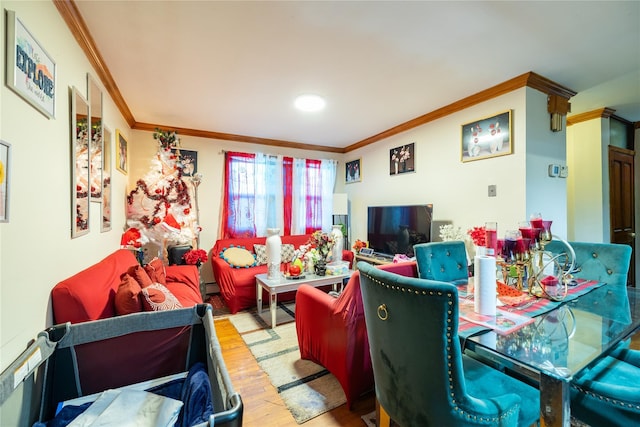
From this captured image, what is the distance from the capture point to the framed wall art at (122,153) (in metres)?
2.91

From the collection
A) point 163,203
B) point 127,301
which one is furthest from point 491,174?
point 163,203

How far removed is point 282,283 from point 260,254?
1185 mm

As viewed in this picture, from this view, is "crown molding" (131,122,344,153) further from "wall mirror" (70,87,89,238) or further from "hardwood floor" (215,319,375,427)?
"hardwood floor" (215,319,375,427)

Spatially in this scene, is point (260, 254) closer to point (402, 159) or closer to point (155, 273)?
point (155, 273)

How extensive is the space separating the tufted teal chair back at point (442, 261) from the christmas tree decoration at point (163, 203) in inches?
111

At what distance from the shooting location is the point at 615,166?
354cm

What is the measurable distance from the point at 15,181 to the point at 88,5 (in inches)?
48.2

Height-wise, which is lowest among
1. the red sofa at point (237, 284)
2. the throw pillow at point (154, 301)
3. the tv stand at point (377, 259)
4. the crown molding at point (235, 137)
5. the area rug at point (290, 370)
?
the area rug at point (290, 370)

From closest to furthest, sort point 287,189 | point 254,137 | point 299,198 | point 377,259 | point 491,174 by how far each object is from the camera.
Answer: point 491,174, point 377,259, point 254,137, point 287,189, point 299,198

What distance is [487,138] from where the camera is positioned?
276cm

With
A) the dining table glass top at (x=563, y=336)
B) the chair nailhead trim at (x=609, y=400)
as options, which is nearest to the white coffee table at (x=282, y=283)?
the dining table glass top at (x=563, y=336)

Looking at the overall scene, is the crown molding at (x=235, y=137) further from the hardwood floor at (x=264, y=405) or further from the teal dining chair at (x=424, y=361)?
the teal dining chair at (x=424, y=361)

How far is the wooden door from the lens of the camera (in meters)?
3.49

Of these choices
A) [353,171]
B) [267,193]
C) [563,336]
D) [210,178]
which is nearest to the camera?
[563,336]
